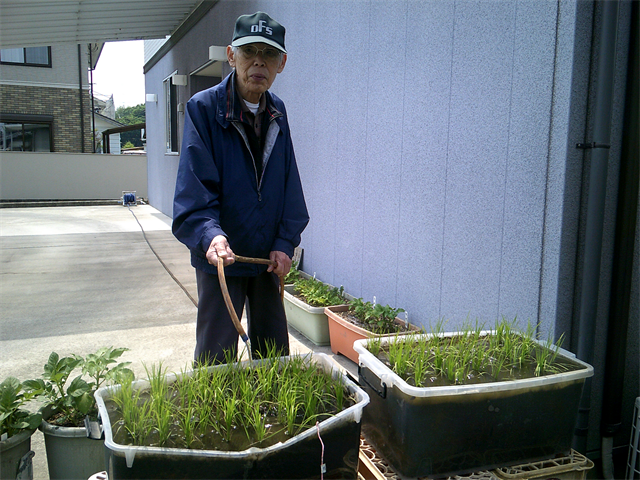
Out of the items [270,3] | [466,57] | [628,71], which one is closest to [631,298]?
[628,71]

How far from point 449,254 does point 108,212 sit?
12.0 metres

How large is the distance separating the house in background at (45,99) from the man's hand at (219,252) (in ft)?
61.2

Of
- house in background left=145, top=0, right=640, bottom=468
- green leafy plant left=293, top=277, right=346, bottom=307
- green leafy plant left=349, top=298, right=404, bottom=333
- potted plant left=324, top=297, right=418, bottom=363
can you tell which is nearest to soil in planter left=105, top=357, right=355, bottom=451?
house in background left=145, top=0, right=640, bottom=468

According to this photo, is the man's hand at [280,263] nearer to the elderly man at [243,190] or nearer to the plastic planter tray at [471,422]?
the elderly man at [243,190]

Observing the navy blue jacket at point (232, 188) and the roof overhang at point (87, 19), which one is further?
the roof overhang at point (87, 19)

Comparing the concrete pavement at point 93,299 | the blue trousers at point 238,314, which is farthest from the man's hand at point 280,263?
the concrete pavement at point 93,299

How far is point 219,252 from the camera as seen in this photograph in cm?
171

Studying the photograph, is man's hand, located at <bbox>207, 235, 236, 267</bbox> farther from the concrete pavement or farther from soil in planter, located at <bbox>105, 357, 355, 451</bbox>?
the concrete pavement

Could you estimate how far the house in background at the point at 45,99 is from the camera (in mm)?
17312

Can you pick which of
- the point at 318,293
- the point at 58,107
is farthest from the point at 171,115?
the point at 58,107

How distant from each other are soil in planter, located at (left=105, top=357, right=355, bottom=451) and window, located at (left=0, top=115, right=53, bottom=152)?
19.1 m

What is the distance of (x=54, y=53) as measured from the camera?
700 inches

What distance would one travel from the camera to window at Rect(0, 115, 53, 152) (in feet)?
58.8

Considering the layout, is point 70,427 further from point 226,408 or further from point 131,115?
point 131,115
